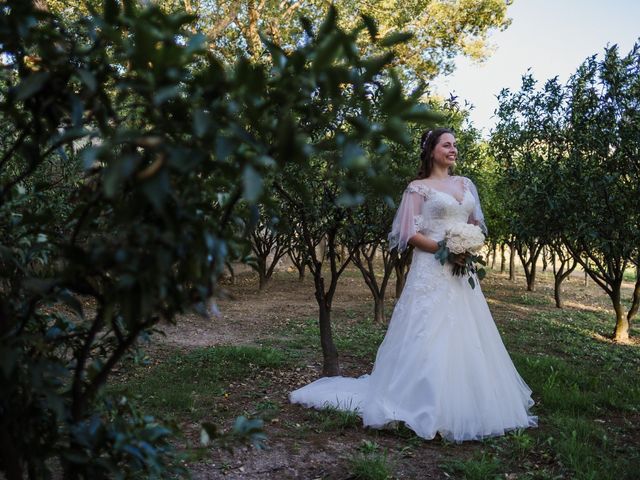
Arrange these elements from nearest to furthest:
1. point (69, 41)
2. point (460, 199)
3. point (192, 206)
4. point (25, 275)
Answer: point (192, 206), point (69, 41), point (25, 275), point (460, 199)

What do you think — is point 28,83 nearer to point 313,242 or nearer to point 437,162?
point 437,162

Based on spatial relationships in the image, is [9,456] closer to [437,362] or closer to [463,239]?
[437,362]

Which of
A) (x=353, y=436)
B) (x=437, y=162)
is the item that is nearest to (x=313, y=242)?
(x=437, y=162)

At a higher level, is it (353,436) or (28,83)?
(28,83)

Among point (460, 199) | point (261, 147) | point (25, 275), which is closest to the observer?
point (261, 147)

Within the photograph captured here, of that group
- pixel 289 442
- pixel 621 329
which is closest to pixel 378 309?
pixel 621 329

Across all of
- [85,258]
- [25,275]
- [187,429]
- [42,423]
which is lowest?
[187,429]

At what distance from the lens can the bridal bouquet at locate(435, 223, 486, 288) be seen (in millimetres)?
4691

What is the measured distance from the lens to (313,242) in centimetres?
588

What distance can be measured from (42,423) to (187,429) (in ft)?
9.05

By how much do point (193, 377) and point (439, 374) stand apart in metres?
2.78

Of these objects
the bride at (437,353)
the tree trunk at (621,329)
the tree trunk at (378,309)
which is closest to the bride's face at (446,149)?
the bride at (437,353)

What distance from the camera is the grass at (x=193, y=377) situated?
488 centimetres

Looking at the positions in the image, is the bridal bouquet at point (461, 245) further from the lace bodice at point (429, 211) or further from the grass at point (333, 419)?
the grass at point (333, 419)
